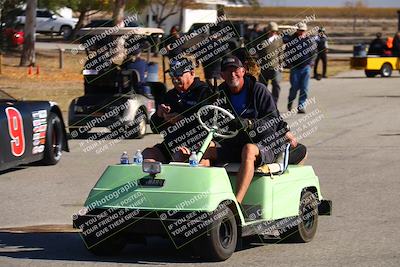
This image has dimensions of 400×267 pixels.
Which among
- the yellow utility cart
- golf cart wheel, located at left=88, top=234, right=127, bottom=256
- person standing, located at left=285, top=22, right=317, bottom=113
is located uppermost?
golf cart wheel, located at left=88, top=234, right=127, bottom=256

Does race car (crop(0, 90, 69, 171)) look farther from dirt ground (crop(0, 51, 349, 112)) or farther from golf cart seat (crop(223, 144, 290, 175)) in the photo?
dirt ground (crop(0, 51, 349, 112))

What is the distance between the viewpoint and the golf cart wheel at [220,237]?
25.7 ft

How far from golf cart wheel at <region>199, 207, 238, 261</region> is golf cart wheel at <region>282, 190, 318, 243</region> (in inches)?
35.2

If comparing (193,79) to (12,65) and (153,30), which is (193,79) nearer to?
(153,30)

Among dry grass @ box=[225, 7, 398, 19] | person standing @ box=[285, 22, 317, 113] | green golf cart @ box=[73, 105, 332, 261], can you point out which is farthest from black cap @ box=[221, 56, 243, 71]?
dry grass @ box=[225, 7, 398, 19]

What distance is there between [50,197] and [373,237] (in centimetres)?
402

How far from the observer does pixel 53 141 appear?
14242 millimetres

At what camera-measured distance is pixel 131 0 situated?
48.0 meters

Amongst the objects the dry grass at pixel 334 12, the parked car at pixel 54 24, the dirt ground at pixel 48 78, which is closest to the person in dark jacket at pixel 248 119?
the dirt ground at pixel 48 78

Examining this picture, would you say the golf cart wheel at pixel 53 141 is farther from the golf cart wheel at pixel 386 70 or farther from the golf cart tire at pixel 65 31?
the golf cart tire at pixel 65 31

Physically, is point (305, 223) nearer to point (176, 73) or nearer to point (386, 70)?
point (176, 73)

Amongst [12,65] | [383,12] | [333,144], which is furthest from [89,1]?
[383,12]

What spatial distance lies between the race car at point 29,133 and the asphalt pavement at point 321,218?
0.77 feet

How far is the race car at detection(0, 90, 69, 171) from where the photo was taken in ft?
41.9
